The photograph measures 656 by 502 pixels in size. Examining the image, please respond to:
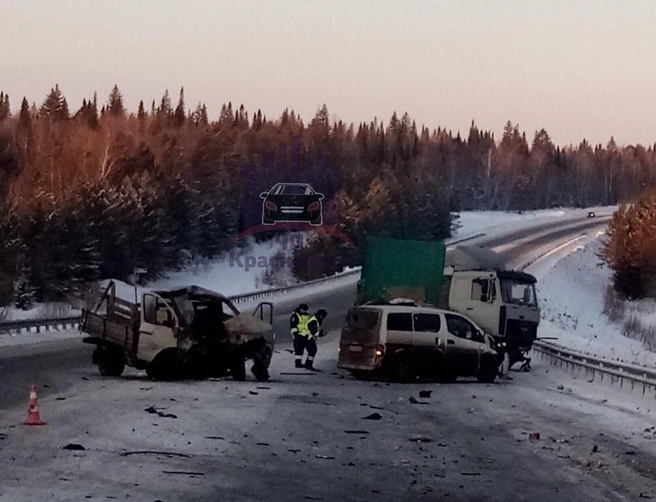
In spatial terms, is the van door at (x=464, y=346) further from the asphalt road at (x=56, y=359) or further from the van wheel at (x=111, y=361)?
the asphalt road at (x=56, y=359)

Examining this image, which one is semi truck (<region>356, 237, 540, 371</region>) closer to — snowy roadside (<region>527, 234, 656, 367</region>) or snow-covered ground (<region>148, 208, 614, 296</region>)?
snowy roadside (<region>527, 234, 656, 367</region>)

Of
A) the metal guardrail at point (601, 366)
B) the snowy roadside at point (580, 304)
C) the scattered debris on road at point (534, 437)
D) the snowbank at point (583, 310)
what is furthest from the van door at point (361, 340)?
the snowy roadside at point (580, 304)

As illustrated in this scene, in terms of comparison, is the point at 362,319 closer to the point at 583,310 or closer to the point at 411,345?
the point at 411,345

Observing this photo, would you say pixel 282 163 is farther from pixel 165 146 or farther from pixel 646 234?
pixel 646 234

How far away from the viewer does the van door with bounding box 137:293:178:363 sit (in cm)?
2101

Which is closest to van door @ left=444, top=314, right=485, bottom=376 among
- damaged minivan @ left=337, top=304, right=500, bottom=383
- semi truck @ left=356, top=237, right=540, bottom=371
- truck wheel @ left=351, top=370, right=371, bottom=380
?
damaged minivan @ left=337, top=304, right=500, bottom=383

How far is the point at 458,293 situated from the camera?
2950 centimetres

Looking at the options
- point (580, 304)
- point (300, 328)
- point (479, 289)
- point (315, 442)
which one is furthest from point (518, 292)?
point (580, 304)

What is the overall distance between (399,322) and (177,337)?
4.86m

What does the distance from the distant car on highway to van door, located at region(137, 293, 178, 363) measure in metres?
50.9

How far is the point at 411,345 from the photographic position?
23234 mm

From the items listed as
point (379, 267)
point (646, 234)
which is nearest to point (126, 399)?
point (379, 267)

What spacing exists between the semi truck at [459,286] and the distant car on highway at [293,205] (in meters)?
41.6

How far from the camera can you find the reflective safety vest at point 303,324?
26078 mm
